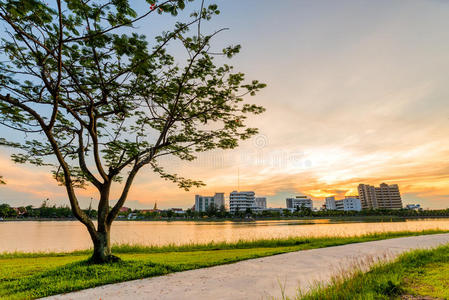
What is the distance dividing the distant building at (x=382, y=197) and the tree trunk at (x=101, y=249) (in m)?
190

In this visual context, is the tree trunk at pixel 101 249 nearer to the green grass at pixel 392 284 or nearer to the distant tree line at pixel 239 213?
the green grass at pixel 392 284

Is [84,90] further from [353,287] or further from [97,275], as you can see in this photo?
[353,287]

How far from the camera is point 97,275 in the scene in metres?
6.02

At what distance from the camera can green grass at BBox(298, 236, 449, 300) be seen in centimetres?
386

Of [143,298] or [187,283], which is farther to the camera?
[187,283]

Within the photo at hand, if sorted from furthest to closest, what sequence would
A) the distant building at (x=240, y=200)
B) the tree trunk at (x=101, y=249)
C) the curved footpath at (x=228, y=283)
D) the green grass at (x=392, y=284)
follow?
the distant building at (x=240, y=200), the tree trunk at (x=101, y=249), the curved footpath at (x=228, y=283), the green grass at (x=392, y=284)

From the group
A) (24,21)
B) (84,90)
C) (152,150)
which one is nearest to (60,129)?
(84,90)

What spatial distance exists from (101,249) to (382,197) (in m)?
199

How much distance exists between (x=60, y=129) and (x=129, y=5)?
6.38 metres

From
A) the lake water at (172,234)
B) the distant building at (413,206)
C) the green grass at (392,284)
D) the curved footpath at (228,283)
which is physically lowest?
the lake water at (172,234)

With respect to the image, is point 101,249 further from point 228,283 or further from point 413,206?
point 413,206

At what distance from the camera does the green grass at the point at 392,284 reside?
3.86 meters

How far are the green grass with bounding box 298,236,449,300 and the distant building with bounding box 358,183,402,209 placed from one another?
615 feet

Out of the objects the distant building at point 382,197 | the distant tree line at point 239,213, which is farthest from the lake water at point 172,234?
the distant building at point 382,197
